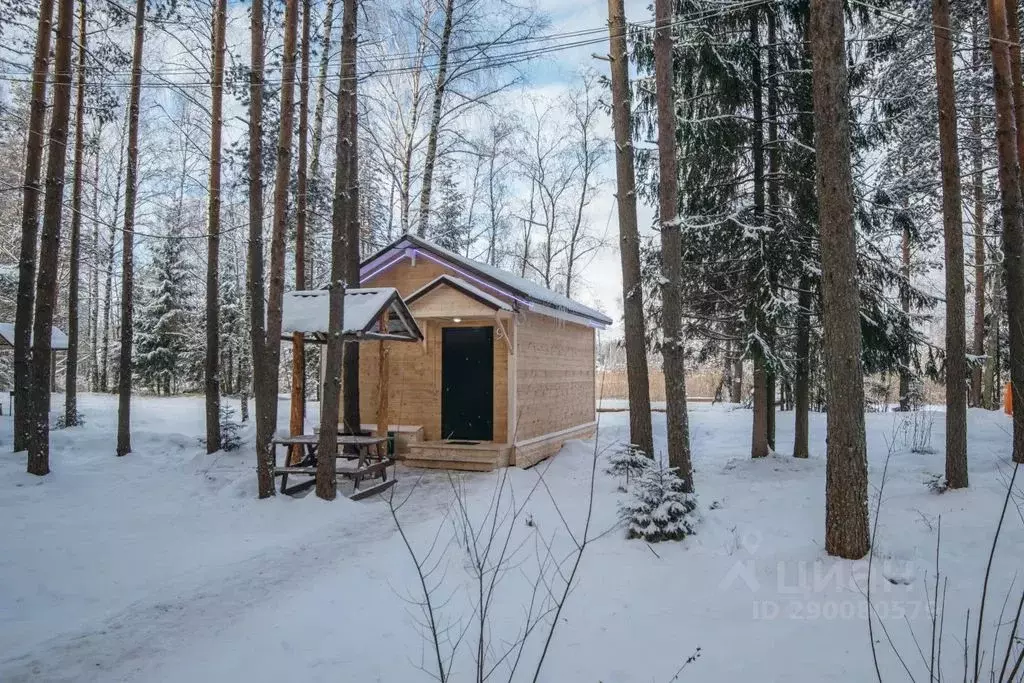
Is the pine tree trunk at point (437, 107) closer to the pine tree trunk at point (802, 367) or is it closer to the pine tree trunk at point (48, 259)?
the pine tree trunk at point (48, 259)

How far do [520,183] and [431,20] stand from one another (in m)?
8.74

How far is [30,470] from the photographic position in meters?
7.30

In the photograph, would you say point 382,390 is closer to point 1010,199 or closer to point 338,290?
point 338,290

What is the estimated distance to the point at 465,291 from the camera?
934cm

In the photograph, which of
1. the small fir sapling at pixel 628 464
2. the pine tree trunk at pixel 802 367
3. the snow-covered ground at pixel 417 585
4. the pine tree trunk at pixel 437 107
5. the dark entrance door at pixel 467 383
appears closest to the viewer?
the snow-covered ground at pixel 417 585

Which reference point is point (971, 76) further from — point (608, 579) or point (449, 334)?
point (608, 579)

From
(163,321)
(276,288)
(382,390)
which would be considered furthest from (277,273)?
(163,321)

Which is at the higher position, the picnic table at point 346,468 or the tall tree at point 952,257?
the tall tree at point 952,257

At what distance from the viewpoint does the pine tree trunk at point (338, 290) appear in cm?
631

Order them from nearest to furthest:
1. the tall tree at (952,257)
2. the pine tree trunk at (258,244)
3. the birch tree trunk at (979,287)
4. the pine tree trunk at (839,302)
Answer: the pine tree trunk at (839,302) < the tall tree at (952,257) < the pine tree trunk at (258,244) < the birch tree trunk at (979,287)

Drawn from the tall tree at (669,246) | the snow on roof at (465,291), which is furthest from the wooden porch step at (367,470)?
the tall tree at (669,246)

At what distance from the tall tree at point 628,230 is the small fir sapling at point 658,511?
257 centimetres

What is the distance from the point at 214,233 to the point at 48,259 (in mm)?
2094

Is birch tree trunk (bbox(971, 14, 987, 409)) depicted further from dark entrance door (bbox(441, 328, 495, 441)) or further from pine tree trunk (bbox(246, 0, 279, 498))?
pine tree trunk (bbox(246, 0, 279, 498))
